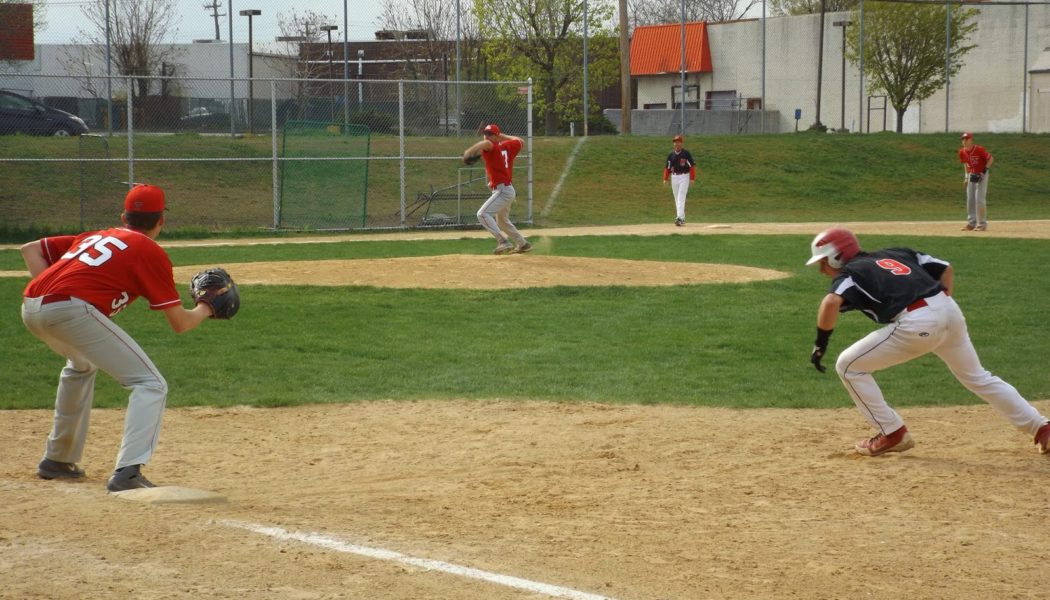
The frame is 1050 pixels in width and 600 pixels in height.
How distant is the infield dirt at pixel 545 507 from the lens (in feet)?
14.2

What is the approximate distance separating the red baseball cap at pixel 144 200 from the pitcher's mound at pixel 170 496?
4.70ft

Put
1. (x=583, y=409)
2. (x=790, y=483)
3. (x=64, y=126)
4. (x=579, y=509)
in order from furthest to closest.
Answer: (x=64, y=126), (x=583, y=409), (x=790, y=483), (x=579, y=509)

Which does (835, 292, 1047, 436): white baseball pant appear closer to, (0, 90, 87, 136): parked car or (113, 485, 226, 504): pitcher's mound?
(113, 485, 226, 504): pitcher's mound

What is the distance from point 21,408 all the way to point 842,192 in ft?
93.5

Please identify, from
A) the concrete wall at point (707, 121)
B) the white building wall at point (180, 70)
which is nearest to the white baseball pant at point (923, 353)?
the white building wall at point (180, 70)

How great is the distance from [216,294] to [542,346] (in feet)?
17.9

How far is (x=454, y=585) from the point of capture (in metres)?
4.22

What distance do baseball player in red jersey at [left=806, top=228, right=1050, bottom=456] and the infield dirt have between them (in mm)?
250

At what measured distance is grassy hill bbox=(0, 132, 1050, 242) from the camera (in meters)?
25.2

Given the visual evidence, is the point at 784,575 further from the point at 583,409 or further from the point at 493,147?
the point at 493,147

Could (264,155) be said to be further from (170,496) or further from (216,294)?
(170,496)

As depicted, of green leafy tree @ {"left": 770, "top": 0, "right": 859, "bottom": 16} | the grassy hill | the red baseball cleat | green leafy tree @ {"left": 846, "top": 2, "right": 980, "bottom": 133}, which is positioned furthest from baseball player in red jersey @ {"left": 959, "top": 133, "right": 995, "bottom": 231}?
green leafy tree @ {"left": 770, "top": 0, "right": 859, "bottom": 16}

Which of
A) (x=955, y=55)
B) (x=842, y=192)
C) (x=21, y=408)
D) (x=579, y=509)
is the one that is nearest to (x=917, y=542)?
(x=579, y=509)

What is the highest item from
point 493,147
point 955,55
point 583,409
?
point 955,55
